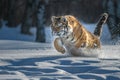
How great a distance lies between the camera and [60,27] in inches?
289

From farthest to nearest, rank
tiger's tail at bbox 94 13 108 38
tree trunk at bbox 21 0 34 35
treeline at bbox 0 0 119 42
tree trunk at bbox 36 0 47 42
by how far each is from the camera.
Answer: treeline at bbox 0 0 119 42 < tree trunk at bbox 21 0 34 35 < tree trunk at bbox 36 0 47 42 < tiger's tail at bbox 94 13 108 38

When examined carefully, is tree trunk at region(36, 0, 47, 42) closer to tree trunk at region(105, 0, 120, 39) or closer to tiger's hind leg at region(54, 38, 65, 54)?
tree trunk at region(105, 0, 120, 39)

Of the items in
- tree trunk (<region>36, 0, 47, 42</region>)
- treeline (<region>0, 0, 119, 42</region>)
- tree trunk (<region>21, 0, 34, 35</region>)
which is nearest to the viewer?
tree trunk (<region>36, 0, 47, 42</region>)

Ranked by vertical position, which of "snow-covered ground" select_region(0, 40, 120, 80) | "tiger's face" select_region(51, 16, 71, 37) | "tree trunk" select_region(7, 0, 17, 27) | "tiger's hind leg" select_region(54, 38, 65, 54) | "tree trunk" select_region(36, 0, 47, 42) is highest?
"tree trunk" select_region(7, 0, 17, 27)

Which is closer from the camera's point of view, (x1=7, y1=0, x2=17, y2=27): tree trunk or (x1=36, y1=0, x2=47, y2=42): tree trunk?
(x1=36, y1=0, x2=47, y2=42): tree trunk

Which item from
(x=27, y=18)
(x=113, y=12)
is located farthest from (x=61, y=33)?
(x=27, y=18)

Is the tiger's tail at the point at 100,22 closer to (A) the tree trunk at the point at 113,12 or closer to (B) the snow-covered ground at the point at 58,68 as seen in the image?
(B) the snow-covered ground at the point at 58,68

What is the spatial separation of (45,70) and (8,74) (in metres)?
0.57

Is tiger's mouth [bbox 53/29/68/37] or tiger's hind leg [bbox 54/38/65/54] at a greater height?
tiger's mouth [bbox 53/29/68/37]

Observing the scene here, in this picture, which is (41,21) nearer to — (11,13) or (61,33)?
(61,33)

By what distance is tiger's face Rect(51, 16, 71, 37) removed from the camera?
733cm

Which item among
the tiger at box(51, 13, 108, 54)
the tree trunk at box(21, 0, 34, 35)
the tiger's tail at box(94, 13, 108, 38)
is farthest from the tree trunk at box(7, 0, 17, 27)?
the tiger at box(51, 13, 108, 54)

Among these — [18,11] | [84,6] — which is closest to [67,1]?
[84,6]

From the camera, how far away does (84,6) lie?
36719 mm
